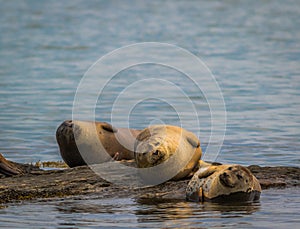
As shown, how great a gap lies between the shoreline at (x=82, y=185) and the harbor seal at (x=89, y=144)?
0.72 metres

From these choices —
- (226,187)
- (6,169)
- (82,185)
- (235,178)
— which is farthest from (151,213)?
(6,169)

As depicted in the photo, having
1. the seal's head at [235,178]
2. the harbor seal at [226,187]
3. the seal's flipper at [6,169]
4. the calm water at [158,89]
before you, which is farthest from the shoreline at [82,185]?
the seal's head at [235,178]

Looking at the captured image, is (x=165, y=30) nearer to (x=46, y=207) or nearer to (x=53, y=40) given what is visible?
(x=53, y=40)

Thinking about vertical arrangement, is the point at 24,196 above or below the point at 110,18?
below

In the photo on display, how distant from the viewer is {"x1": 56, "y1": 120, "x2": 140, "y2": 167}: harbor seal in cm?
1161

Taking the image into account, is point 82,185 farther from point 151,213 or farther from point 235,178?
point 235,178

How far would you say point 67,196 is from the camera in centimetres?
979

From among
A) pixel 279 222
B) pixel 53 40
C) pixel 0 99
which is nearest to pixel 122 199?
pixel 279 222

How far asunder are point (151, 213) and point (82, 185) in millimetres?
1423

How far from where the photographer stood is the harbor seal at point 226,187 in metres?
9.45

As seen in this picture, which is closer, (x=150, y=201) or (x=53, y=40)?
(x=150, y=201)

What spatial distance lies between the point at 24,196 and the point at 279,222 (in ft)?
8.98

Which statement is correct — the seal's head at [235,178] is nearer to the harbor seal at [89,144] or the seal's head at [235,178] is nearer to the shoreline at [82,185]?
the shoreline at [82,185]

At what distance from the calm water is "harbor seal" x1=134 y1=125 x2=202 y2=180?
2.85 feet
